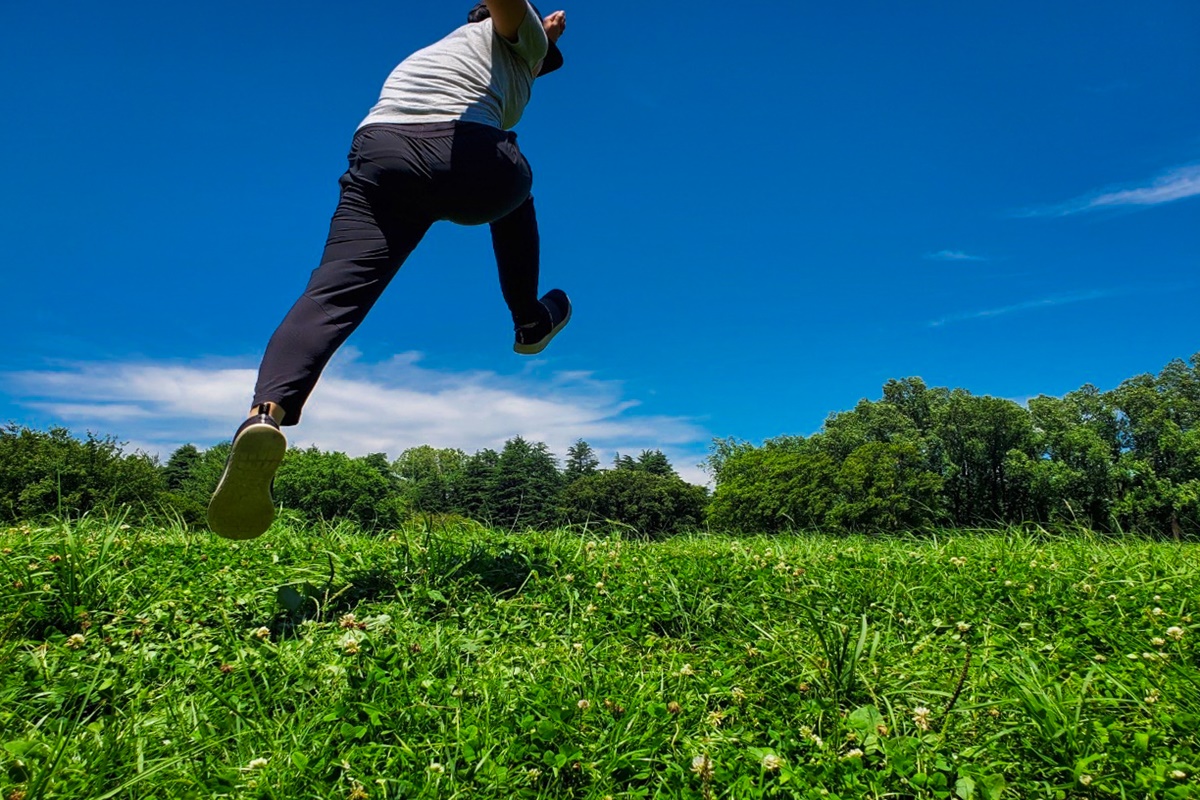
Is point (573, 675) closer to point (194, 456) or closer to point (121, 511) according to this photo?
point (121, 511)

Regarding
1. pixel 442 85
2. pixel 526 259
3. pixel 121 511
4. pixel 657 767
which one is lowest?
pixel 657 767

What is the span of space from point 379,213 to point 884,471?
176 ft

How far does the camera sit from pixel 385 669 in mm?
2408

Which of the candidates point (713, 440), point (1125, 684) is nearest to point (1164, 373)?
point (713, 440)

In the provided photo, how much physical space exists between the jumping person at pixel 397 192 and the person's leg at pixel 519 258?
0.23 m

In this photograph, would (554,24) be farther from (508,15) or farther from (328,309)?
(328,309)

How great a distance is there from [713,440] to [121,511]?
72411 millimetres

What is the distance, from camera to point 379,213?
3.14 meters

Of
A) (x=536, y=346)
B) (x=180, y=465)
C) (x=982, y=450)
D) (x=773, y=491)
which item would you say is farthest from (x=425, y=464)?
(x=536, y=346)

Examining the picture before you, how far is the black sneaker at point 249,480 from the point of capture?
2.73 meters

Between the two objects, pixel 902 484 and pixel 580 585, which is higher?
pixel 902 484

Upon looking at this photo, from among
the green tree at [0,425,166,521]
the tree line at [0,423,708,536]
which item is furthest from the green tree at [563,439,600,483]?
the green tree at [0,425,166,521]

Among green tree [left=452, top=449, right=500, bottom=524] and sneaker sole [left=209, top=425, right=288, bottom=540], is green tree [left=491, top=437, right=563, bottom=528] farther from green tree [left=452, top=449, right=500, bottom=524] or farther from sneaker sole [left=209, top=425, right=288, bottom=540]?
sneaker sole [left=209, top=425, right=288, bottom=540]

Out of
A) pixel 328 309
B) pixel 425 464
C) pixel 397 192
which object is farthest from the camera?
pixel 425 464
